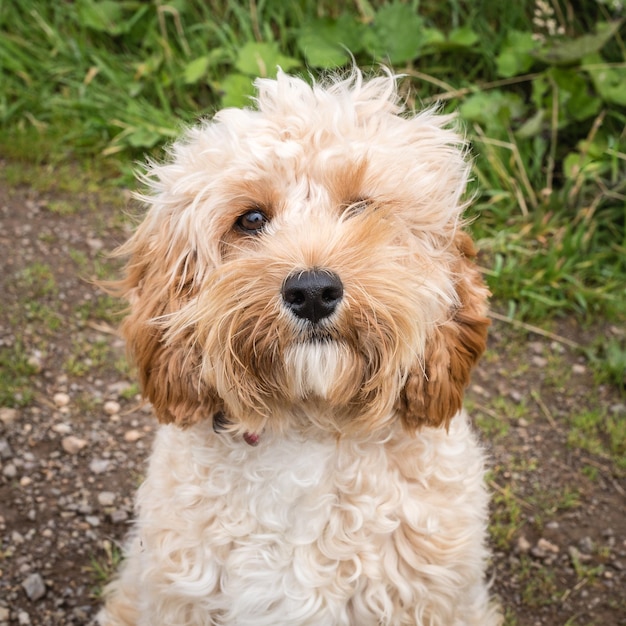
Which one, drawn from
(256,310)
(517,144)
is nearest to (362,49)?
(517,144)

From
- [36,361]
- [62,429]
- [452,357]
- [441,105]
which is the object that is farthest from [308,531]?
[441,105]

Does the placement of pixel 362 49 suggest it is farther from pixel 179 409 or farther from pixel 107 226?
pixel 179 409

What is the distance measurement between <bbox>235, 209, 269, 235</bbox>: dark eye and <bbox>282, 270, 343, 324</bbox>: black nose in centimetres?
35

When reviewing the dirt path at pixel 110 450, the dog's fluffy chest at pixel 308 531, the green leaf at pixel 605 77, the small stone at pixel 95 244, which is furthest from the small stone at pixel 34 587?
the green leaf at pixel 605 77

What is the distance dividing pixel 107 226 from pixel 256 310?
9.60 feet

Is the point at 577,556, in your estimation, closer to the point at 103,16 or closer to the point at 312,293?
the point at 312,293

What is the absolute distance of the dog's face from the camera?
7.08ft

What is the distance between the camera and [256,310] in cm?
214

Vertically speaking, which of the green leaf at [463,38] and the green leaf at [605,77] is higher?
the green leaf at [605,77]

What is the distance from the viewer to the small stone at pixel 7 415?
12.4 ft

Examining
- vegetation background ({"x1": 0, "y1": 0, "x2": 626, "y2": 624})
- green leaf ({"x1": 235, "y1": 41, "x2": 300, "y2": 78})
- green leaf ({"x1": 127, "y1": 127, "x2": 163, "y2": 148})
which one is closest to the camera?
vegetation background ({"x1": 0, "y1": 0, "x2": 626, "y2": 624})

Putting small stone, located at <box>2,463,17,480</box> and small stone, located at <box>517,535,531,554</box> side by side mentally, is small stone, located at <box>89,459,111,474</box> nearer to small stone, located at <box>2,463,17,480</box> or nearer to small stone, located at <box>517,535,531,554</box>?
small stone, located at <box>2,463,17,480</box>

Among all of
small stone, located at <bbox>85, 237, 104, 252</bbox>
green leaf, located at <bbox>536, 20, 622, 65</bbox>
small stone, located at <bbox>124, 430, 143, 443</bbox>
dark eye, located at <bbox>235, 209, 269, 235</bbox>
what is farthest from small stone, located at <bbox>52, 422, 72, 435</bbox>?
green leaf, located at <bbox>536, 20, 622, 65</bbox>

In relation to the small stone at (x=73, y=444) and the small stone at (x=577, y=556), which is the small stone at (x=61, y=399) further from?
the small stone at (x=577, y=556)
